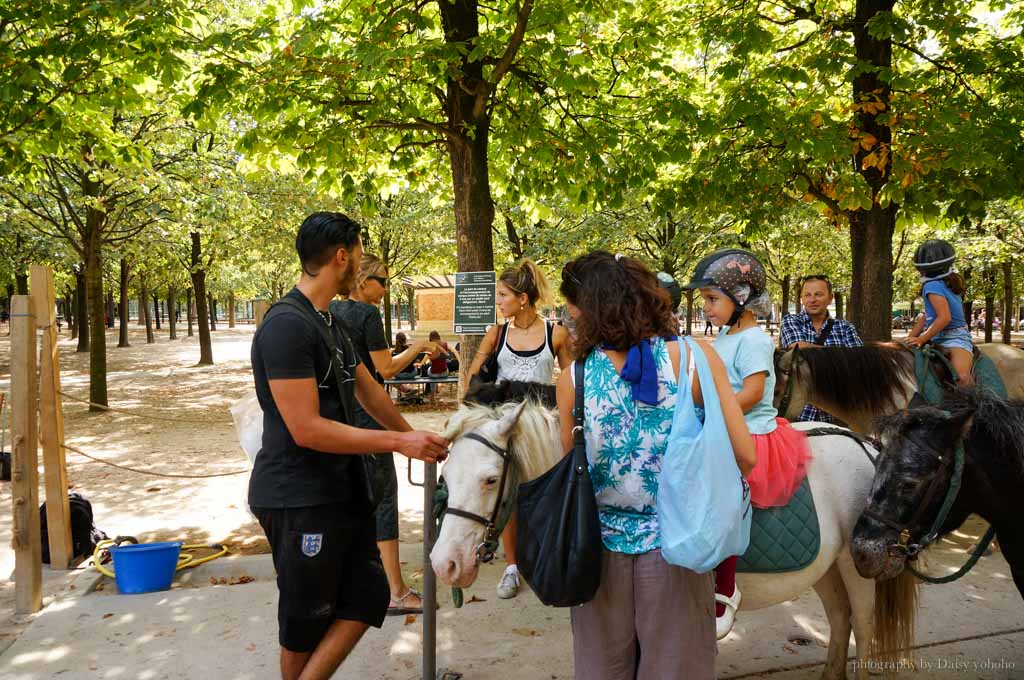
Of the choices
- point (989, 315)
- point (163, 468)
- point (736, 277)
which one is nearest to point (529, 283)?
point (736, 277)

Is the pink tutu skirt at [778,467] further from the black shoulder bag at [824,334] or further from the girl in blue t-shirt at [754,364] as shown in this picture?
the black shoulder bag at [824,334]

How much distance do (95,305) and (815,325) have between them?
12019mm

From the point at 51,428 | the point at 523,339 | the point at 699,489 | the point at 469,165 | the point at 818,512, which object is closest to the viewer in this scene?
the point at 699,489

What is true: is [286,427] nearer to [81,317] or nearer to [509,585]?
[509,585]

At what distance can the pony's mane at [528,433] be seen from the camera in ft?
8.12

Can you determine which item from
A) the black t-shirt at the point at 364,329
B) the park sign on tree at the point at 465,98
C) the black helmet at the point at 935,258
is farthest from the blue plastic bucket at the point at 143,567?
the black helmet at the point at 935,258

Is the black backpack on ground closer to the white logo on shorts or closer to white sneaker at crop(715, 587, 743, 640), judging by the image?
the white logo on shorts

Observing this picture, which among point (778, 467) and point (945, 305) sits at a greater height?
point (945, 305)

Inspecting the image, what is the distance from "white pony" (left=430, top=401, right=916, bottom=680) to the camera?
233cm

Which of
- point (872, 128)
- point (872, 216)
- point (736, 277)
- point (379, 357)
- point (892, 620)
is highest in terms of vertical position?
point (872, 128)

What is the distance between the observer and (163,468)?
8.62m

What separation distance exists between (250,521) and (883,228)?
7.20 meters

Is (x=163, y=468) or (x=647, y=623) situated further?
(x=163, y=468)

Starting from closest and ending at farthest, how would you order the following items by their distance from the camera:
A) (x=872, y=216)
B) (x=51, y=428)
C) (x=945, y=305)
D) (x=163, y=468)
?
(x=51, y=428) → (x=945, y=305) → (x=872, y=216) → (x=163, y=468)
